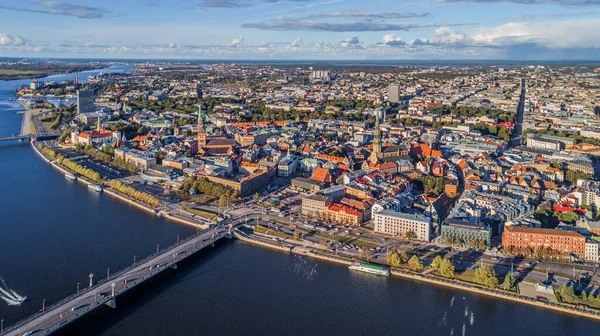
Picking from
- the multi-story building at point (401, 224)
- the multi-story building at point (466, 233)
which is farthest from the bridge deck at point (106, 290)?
the multi-story building at point (466, 233)

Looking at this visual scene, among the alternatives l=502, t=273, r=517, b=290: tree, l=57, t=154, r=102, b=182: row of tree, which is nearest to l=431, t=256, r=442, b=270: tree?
l=502, t=273, r=517, b=290: tree

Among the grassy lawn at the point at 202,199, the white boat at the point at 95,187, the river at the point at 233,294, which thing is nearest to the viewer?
the river at the point at 233,294

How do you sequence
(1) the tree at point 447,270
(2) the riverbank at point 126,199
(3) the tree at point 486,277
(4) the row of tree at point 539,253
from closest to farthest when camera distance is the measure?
1. (3) the tree at point 486,277
2. (1) the tree at point 447,270
3. (4) the row of tree at point 539,253
4. (2) the riverbank at point 126,199

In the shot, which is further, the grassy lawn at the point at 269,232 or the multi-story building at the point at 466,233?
the grassy lawn at the point at 269,232

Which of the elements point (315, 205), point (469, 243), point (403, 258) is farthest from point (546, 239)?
point (315, 205)

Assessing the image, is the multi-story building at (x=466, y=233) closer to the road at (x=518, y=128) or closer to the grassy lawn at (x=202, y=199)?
the grassy lawn at (x=202, y=199)

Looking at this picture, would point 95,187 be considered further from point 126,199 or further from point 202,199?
point 202,199
